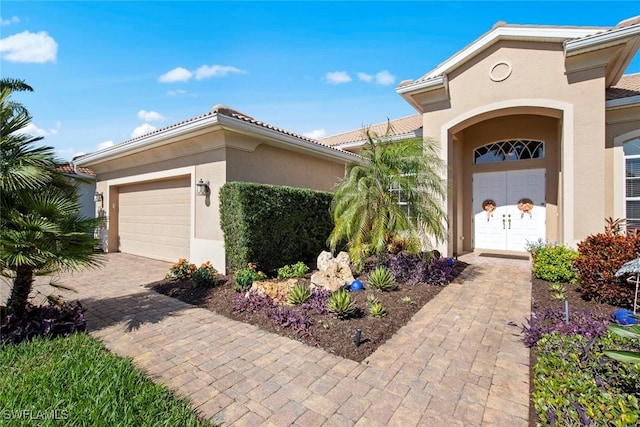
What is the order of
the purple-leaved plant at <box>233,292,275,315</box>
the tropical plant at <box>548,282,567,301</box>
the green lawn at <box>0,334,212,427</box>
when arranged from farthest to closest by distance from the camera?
the tropical plant at <box>548,282,567,301</box>
the purple-leaved plant at <box>233,292,275,315</box>
the green lawn at <box>0,334,212,427</box>

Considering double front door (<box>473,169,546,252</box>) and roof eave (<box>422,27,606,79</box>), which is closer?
roof eave (<box>422,27,606,79</box>)


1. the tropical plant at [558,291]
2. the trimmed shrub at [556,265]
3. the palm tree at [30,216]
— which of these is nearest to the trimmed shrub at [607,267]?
the tropical plant at [558,291]

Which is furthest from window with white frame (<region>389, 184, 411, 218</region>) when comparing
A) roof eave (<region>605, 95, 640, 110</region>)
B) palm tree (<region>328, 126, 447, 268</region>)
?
roof eave (<region>605, 95, 640, 110</region>)

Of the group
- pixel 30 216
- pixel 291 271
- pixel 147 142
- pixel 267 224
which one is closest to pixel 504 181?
pixel 291 271

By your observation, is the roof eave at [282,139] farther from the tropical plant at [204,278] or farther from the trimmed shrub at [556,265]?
the trimmed shrub at [556,265]

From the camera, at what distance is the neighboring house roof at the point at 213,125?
750 centimetres

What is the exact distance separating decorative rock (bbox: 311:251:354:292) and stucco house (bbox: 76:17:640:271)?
288 centimetres

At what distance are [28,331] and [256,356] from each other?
11.0 feet

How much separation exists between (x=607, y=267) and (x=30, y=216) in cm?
987

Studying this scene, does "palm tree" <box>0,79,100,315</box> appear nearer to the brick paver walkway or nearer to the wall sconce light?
the brick paver walkway

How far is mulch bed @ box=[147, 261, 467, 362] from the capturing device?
13.8 feet

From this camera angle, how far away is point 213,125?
747 centimetres

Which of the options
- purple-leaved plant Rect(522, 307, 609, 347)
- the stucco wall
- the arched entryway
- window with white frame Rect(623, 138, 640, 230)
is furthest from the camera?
the arched entryway

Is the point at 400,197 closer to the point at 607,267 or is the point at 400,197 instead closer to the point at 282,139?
the point at 282,139
